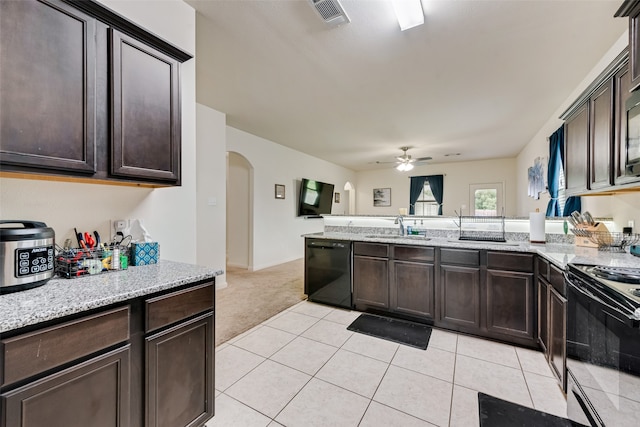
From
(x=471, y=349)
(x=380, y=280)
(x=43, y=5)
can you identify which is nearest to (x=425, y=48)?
(x=380, y=280)

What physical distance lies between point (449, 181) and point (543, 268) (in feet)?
21.1

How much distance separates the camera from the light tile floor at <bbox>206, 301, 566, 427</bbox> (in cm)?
161

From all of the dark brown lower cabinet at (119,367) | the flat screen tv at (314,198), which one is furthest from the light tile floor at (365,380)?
the flat screen tv at (314,198)

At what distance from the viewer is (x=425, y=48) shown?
238 centimetres

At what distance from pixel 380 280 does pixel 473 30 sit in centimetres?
248

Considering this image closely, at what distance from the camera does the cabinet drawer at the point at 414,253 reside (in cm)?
271

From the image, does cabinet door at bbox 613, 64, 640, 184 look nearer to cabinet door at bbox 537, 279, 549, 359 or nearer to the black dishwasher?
cabinet door at bbox 537, 279, 549, 359

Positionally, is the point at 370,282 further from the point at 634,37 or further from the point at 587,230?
the point at 634,37

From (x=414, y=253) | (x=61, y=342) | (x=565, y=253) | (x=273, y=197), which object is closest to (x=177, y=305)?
(x=61, y=342)

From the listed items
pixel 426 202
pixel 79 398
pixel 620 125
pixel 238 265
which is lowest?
pixel 238 265

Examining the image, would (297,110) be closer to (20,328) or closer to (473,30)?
(473,30)

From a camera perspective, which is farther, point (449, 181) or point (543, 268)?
point (449, 181)

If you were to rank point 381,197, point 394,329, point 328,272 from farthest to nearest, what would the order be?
point 381,197 → point 328,272 → point 394,329

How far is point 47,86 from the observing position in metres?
1.17
